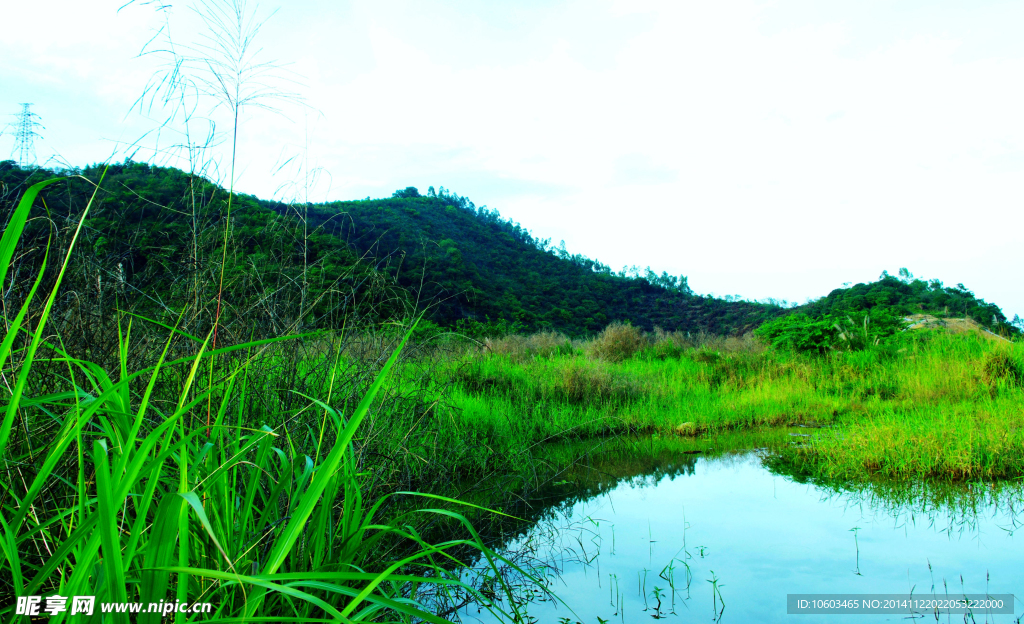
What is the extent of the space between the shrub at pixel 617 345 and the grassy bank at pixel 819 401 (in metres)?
1.33

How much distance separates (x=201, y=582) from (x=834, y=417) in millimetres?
7822

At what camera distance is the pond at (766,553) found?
8.61ft

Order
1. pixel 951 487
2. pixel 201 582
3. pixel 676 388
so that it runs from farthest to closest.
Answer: pixel 676 388, pixel 951 487, pixel 201 582

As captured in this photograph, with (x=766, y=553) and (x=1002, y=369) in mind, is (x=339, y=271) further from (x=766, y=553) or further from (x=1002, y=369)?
(x=1002, y=369)

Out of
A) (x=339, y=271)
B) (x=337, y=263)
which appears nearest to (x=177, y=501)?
(x=339, y=271)

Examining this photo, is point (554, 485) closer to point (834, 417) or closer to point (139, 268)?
point (139, 268)

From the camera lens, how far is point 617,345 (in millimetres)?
13742

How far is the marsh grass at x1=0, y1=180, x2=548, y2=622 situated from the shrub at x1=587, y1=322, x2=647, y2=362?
35.0 feet

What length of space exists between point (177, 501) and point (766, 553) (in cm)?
315

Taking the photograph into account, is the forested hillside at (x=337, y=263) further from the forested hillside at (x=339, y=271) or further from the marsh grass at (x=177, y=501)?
the marsh grass at (x=177, y=501)

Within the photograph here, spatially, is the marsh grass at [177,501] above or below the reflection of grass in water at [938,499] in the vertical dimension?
above

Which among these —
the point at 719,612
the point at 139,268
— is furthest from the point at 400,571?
the point at 139,268

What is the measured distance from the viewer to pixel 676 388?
8945mm

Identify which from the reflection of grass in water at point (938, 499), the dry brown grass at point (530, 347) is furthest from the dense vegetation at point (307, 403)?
the reflection of grass in water at point (938, 499)
